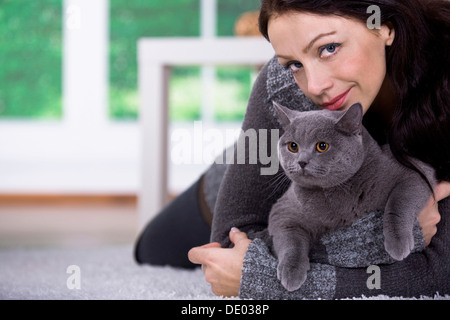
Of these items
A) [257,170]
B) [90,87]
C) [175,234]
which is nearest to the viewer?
[257,170]

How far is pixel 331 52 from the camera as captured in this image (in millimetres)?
831

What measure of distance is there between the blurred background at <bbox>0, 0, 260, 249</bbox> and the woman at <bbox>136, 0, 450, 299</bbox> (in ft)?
9.35

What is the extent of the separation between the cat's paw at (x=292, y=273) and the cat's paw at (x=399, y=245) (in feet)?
0.43

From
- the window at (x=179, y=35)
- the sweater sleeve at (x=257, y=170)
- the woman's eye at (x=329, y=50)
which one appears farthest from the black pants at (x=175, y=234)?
the window at (x=179, y=35)

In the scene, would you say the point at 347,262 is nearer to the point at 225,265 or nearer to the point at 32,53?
the point at 225,265

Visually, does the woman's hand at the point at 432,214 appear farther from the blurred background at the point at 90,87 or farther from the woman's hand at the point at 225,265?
the blurred background at the point at 90,87

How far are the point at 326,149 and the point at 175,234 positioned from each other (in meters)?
0.83

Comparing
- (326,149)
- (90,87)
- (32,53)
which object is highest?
(32,53)

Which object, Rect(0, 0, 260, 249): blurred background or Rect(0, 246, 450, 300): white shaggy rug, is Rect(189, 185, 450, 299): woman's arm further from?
Rect(0, 0, 260, 249): blurred background

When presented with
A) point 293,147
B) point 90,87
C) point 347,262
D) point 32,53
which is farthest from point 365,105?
A: point 32,53

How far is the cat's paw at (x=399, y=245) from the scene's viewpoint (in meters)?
0.77

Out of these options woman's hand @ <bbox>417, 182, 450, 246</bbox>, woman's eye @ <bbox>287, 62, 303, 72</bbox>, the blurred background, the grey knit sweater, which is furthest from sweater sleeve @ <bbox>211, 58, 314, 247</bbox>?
the blurred background

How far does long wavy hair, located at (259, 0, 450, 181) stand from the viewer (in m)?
0.87
